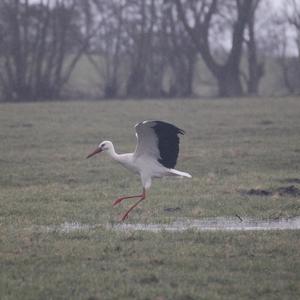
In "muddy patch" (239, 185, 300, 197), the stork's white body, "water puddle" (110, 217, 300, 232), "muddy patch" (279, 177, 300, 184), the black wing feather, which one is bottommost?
"muddy patch" (279, 177, 300, 184)

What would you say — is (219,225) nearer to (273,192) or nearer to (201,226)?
(201,226)

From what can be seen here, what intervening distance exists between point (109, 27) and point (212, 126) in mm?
18226

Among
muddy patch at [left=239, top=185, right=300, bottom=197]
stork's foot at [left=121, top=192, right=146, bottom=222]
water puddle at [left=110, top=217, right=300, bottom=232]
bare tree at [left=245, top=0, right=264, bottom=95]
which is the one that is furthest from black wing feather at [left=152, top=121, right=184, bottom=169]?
bare tree at [left=245, top=0, right=264, bottom=95]

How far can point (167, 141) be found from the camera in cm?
1147

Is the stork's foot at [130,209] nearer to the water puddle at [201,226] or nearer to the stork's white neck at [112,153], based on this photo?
the water puddle at [201,226]

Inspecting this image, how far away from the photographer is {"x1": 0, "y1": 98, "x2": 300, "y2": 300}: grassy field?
292 inches

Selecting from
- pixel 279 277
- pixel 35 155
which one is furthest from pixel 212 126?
pixel 279 277

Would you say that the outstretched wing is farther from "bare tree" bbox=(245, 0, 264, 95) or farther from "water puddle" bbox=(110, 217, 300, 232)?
"bare tree" bbox=(245, 0, 264, 95)

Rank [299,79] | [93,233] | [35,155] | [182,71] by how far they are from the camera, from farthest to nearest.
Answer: [299,79], [182,71], [35,155], [93,233]

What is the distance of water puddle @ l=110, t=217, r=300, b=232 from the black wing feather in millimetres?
1115

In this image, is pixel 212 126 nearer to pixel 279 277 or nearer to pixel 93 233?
pixel 93 233

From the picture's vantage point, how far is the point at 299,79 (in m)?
43.0

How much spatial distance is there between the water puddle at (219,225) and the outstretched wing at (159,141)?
43.9 inches

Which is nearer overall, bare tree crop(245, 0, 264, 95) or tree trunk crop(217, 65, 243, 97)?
tree trunk crop(217, 65, 243, 97)
